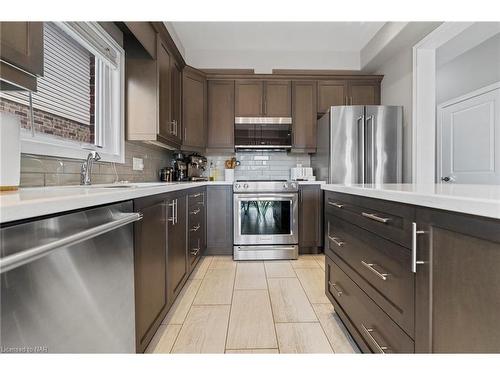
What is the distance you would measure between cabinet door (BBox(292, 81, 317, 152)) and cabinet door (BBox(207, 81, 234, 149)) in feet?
2.80

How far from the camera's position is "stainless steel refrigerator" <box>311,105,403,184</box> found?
124 inches

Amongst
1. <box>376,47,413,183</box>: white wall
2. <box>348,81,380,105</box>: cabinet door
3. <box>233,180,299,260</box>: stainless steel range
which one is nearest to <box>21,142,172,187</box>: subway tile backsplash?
<box>233,180,299,260</box>: stainless steel range

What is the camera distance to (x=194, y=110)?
3.49 metres

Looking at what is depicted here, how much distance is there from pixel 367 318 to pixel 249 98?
306cm

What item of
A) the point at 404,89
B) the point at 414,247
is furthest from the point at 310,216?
the point at 414,247

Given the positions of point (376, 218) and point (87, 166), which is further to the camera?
point (87, 166)

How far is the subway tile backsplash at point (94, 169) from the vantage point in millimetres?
1354

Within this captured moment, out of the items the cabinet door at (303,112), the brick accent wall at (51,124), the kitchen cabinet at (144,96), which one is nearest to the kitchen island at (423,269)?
the brick accent wall at (51,124)

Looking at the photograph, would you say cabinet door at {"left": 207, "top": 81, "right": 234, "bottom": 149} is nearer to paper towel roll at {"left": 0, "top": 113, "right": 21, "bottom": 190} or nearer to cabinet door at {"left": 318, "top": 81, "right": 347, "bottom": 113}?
cabinet door at {"left": 318, "top": 81, "right": 347, "bottom": 113}

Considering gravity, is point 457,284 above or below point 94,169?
below

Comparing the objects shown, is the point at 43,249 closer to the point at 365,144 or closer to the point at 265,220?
the point at 265,220

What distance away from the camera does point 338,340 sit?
153 cm
